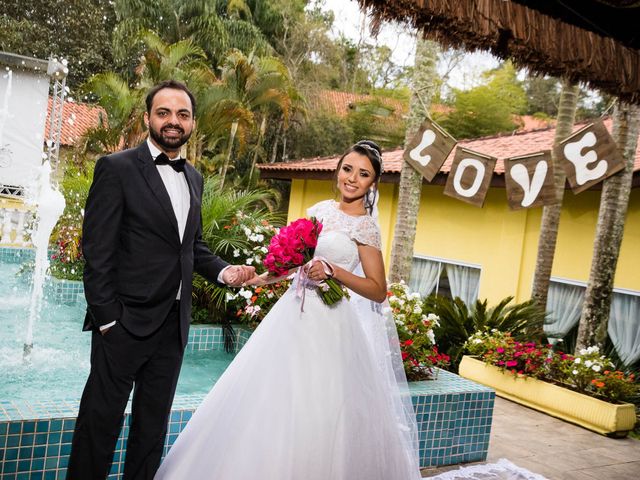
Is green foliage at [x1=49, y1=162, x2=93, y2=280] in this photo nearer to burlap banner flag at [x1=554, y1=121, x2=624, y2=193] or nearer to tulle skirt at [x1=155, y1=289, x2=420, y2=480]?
tulle skirt at [x1=155, y1=289, x2=420, y2=480]

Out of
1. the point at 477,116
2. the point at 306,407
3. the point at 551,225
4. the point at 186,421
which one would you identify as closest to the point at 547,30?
the point at 306,407

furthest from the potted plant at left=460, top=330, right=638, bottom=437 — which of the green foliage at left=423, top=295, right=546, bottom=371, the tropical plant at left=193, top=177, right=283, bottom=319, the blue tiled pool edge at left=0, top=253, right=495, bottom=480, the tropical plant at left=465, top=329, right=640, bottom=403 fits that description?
the tropical plant at left=193, top=177, right=283, bottom=319

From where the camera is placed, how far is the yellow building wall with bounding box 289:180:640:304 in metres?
9.16

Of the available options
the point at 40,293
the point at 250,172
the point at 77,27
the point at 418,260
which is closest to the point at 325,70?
the point at 250,172

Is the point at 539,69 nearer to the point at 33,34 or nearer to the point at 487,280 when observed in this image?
the point at 487,280

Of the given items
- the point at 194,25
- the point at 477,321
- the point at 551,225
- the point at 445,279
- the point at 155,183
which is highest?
the point at 194,25

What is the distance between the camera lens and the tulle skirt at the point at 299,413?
3088 millimetres

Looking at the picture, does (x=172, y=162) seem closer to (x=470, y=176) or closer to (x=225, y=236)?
(x=225, y=236)

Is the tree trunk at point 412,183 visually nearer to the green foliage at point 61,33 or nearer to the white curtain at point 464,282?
the white curtain at point 464,282

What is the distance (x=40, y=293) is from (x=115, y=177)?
21.3 feet

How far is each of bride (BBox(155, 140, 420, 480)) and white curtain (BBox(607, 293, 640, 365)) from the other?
6520mm

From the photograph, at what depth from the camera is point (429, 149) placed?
704 cm

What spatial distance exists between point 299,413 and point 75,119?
24.1 metres

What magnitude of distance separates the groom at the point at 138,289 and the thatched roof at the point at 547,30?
1426 millimetres
